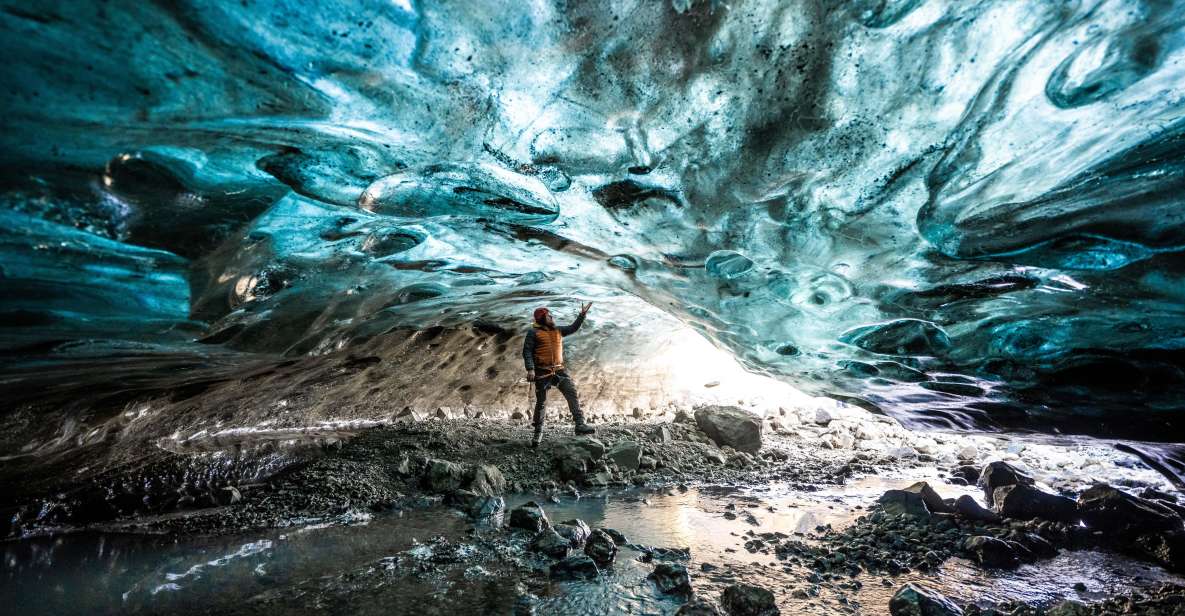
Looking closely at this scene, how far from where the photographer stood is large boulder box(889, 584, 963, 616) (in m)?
2.08

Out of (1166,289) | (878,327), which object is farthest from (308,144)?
(1166,289)

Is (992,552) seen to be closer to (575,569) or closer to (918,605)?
(918,605)

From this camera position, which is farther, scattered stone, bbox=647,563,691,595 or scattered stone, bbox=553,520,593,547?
scattered stone, bbox=553,520,593,547

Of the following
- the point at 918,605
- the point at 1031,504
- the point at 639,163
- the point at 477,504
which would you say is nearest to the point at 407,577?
the point at 477,504


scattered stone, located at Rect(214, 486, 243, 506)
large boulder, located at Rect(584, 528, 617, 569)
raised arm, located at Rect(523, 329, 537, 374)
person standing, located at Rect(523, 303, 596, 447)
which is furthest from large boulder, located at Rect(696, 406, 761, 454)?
scattered stone, located at Rect(214, 486, 243, 506)

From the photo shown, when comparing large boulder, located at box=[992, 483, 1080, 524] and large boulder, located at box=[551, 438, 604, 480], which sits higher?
large boulder, located at box=[992, 483, 1080, 524]

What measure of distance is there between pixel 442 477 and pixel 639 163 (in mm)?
3521

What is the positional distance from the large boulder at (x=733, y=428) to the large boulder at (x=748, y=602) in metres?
4.57

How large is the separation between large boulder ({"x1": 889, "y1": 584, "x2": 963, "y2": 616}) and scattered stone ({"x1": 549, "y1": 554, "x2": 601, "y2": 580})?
1502mm

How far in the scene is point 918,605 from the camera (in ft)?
6.88

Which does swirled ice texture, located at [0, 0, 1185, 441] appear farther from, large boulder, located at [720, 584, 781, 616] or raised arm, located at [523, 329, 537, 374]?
large boulder, located at [720, 584, 781, 616]

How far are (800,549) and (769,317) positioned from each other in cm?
260

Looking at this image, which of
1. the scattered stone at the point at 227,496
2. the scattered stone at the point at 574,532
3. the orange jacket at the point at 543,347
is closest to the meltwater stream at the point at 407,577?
the scattered stone at the point at 574,532

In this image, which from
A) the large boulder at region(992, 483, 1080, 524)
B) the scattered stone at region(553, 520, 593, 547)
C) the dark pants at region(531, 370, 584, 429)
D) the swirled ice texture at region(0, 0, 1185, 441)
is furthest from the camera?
the dark pants at region(531, 370, 584, 429)
